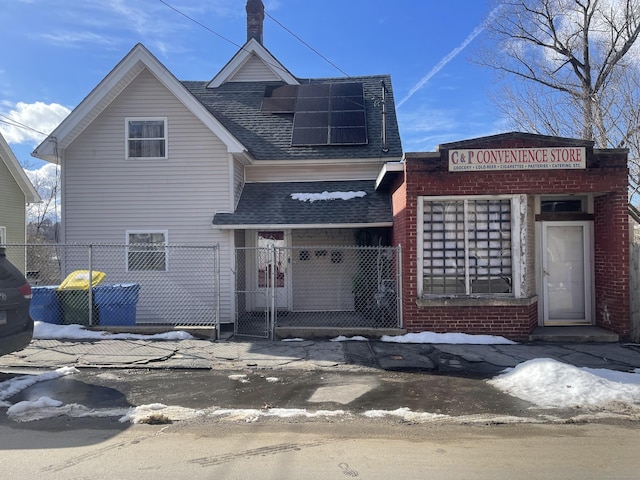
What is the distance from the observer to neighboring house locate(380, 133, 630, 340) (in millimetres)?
8734

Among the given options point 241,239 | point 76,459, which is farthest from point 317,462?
point 241,239

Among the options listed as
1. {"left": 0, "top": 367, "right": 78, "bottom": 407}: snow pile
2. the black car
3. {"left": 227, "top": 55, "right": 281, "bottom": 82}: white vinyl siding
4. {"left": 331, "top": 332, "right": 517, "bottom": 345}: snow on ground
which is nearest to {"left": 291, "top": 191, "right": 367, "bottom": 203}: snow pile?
{"left": 331, "top": 332, "right": 517, "bottom": 345}: snow on ground

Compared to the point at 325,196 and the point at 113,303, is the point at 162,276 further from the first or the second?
the point at 325,196

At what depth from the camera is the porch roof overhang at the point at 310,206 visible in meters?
10.9

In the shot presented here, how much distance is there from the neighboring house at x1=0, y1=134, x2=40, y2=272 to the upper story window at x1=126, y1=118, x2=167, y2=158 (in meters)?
8.38

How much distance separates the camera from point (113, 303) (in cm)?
966

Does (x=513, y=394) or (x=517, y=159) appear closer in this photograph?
(x=513, y=394)

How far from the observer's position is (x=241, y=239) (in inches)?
496

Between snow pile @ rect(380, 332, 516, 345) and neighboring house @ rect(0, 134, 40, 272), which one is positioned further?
neighboring house @ rect(0, 134, 40, 272)

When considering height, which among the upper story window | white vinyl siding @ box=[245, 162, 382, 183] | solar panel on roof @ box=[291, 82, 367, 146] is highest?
solar panel on roof @ box=[291, 82, 367, 146]

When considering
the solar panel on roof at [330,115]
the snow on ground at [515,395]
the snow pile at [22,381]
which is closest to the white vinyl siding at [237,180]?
the solar panel on roof at [330,115]

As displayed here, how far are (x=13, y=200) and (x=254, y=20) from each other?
1192 cm

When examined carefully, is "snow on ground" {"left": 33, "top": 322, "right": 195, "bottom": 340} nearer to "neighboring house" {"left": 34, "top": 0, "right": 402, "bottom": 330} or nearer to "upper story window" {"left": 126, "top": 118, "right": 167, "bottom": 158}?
"neighboring house" {"left": 34, "top": 0, "right": 402, "bottom": 330}

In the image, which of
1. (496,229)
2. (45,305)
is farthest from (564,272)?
(45,305)
